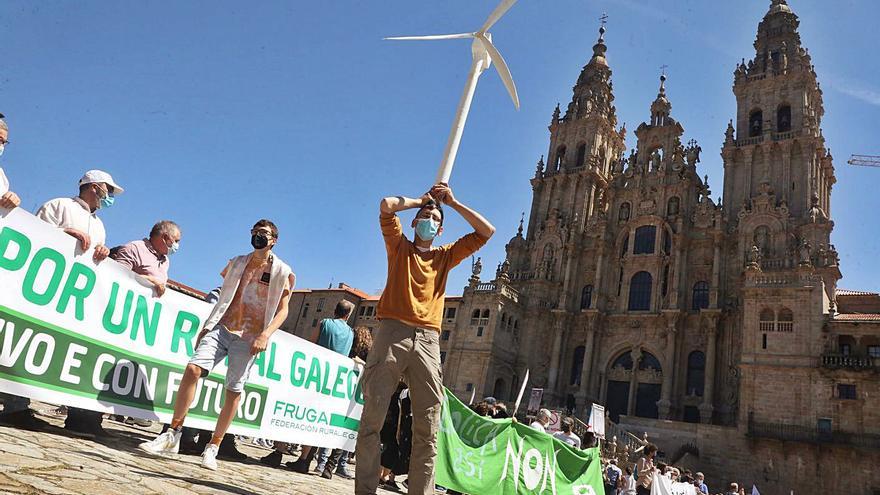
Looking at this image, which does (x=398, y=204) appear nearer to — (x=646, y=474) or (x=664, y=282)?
(x=646, y=474)

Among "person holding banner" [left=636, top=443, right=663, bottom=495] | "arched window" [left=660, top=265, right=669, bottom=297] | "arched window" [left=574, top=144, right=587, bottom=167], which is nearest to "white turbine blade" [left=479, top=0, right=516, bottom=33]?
"person holding banner" [left=636, top=443, right=663, bottom=495]

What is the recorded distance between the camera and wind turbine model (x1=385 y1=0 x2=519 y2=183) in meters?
5.62

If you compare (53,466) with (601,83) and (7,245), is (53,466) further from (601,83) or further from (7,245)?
(601,83)

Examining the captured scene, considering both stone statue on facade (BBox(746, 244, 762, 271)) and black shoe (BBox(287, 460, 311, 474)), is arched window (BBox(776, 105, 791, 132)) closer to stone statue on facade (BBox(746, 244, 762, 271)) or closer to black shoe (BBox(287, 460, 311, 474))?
stone statue on facade (BBox(746, 244, 762, 271))

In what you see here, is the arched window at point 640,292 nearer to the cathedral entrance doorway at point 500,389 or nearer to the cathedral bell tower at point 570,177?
the cathedral bell tower at point 570,177

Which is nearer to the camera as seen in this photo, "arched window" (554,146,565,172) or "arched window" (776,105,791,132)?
"arched window" (776,105,791,132)

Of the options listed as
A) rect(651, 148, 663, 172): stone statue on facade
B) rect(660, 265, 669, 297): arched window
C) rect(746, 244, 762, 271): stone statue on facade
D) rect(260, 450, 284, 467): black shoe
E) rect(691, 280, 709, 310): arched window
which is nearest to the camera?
rect(260, 450, 284, 467): black shoe

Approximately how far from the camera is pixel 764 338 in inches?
1171

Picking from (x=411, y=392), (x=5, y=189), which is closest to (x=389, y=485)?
(x=411, y=392)

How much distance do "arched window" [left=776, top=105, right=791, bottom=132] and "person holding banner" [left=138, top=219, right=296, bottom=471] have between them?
40246 millimetres

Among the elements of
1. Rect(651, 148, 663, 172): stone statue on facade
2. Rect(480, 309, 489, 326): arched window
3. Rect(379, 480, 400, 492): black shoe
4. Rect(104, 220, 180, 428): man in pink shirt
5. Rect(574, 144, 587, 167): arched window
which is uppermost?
Rect(574, 144, 587, 167): arched window

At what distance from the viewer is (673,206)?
132ft

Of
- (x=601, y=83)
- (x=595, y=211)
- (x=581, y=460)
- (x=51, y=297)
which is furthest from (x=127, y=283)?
(x=601, y=83)

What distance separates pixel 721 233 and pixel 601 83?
761 inches
